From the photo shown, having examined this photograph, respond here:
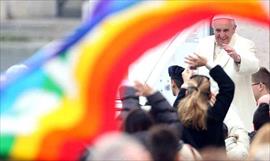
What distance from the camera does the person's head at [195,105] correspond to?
7.39 metres

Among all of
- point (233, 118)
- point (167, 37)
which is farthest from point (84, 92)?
point (233, 118)

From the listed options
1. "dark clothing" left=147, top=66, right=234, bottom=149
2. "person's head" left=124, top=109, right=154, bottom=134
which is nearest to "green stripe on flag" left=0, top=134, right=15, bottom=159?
"person's head" left=124, top=109, right=154, bottom=134

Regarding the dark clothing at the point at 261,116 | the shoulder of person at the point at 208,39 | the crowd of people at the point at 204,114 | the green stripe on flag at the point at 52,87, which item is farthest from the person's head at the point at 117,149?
the shoulder of person at the point at 208,39

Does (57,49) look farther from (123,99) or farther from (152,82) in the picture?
(152,82)

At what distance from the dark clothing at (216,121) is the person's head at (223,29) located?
109cm

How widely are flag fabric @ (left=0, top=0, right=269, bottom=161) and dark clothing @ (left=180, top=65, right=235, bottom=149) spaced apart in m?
1.65

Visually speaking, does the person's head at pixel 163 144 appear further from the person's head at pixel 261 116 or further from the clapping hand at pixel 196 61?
the person's head at pixel 261 116

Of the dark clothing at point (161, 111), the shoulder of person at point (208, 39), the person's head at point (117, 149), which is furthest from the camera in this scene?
the shoulder of person at point (208, 39)

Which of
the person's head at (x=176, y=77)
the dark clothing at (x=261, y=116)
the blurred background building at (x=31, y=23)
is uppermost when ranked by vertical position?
the person's head at (x=176, y=77)

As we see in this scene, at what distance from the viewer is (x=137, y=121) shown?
6.39 m

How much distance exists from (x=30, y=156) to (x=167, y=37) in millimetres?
896

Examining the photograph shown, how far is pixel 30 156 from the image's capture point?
5.46 meters

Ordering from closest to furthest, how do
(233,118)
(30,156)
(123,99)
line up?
(30,156) → (123,99) → (233,118)

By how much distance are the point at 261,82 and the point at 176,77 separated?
644 millimetres
